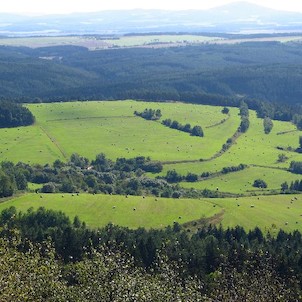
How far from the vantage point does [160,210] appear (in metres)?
146

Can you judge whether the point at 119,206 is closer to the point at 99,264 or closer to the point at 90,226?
the point at 90,226

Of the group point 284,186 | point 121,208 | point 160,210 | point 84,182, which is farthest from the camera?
point 284,186

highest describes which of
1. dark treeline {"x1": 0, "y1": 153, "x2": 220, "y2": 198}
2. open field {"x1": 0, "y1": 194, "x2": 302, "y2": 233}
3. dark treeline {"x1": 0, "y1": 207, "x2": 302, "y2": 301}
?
dark treeline {"x1": 0, "y1": 207, "x2": 302, "y2": 301}

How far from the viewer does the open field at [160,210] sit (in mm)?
139125

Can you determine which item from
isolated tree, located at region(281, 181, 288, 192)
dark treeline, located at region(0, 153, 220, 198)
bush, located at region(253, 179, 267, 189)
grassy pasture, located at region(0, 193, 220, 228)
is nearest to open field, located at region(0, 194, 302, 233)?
grassy pasture, located at region(0, 193, 220, 228)

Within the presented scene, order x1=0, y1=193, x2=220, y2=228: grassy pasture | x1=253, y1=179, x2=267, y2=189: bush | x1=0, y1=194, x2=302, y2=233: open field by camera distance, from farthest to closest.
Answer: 1. x1=253, y1=179, x2=267, y2=189: bush
2. x1=0, y1=194, x2=302, y2=233: open field
3. x1=0, y1=193, x2=220, y2=228: grassy pasture

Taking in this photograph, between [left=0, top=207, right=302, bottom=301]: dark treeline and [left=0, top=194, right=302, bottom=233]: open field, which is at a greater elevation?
[left=0, top=207, right=302, bottom=301]: dark treeline

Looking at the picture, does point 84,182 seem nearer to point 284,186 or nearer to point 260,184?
point 260,184

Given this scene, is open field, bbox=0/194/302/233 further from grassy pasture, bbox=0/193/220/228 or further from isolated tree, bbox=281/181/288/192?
isolated tree, bbox=281/181/288/192

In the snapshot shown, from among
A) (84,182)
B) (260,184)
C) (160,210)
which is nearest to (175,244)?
(160,210)

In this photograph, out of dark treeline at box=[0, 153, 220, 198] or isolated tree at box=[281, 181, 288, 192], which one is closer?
dark treeline at box=[0, 153, 220, 198]

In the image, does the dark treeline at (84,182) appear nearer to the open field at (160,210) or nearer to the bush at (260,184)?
the bush at (260,184)

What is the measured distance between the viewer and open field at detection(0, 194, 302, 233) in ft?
456

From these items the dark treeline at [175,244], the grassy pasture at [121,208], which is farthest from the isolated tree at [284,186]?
the dark treeline at [175,244]
